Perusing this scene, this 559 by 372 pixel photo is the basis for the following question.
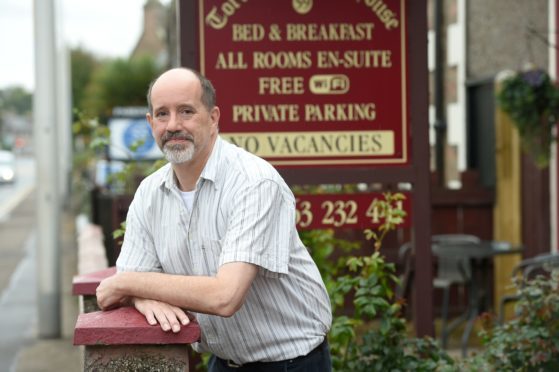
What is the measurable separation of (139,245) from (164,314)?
13.9 inches

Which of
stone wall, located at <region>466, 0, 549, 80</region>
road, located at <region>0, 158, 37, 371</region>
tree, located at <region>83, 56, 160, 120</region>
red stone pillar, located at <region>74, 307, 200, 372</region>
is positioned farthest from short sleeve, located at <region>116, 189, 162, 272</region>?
tree, located at <region>83, 56, 160, 120</region>

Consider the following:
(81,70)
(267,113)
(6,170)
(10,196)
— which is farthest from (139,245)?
(81,70)

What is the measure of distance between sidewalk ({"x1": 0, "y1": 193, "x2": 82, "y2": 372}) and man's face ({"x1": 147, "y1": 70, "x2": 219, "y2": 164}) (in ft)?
16.2

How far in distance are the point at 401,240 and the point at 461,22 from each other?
348cm

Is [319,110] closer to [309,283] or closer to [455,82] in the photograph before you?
[309,283]

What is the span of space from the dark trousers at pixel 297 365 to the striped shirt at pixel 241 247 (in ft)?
0.11

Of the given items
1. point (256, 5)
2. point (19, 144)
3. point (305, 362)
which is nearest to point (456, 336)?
point (256, 5)

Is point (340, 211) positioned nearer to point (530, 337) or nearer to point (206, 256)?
point (530, 337)

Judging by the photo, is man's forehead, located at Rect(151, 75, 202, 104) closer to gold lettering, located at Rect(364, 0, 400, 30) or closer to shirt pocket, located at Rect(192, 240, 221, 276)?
shirt pocket, located at Rect(192, 240, 221, 276)

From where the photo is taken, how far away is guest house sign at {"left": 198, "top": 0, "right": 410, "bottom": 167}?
17.6ft

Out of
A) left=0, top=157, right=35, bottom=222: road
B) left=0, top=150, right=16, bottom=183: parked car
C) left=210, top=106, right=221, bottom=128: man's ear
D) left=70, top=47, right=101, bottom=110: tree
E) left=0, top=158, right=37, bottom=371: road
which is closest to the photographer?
left=210, top=106, right=221, bottom=128: man's ear

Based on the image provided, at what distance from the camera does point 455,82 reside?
524 inches

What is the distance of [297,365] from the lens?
3340mm

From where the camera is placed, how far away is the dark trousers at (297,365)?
3.33 metres
